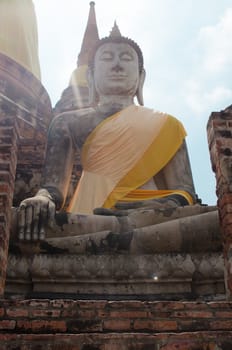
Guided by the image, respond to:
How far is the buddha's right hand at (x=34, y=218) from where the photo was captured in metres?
4.69

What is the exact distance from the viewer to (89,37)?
1642 cm

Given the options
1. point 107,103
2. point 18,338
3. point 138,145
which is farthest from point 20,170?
point 18,338

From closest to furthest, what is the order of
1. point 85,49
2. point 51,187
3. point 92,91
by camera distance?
1. point 51,187
2. point 92,91
3. point 85,49

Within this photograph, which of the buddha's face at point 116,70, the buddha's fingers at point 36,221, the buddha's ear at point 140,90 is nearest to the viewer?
the buddha's fingers at point 36,221

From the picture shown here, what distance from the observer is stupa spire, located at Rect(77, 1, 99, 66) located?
15.1 m

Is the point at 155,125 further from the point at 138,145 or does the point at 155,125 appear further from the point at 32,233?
the point at 32,233

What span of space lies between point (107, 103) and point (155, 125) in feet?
2.43

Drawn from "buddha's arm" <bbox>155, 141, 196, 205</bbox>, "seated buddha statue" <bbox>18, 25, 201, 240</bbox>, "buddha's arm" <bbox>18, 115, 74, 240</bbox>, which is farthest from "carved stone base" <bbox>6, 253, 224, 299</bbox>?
"buddha's arm" <bbox>155, 141, 196, 205</bbox>

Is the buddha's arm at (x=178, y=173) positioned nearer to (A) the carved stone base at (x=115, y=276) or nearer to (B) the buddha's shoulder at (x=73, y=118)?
(B) the buddha's shoulder at (x=73, y=118)

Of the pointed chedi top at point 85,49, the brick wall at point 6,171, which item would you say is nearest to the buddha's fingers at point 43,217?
the brick wall at point 6,171

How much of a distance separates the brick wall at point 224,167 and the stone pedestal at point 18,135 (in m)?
1.28

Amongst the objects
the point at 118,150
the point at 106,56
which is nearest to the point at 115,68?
the point at 106,56

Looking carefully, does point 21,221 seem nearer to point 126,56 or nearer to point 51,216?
point 51,216

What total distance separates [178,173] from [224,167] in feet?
9.50
